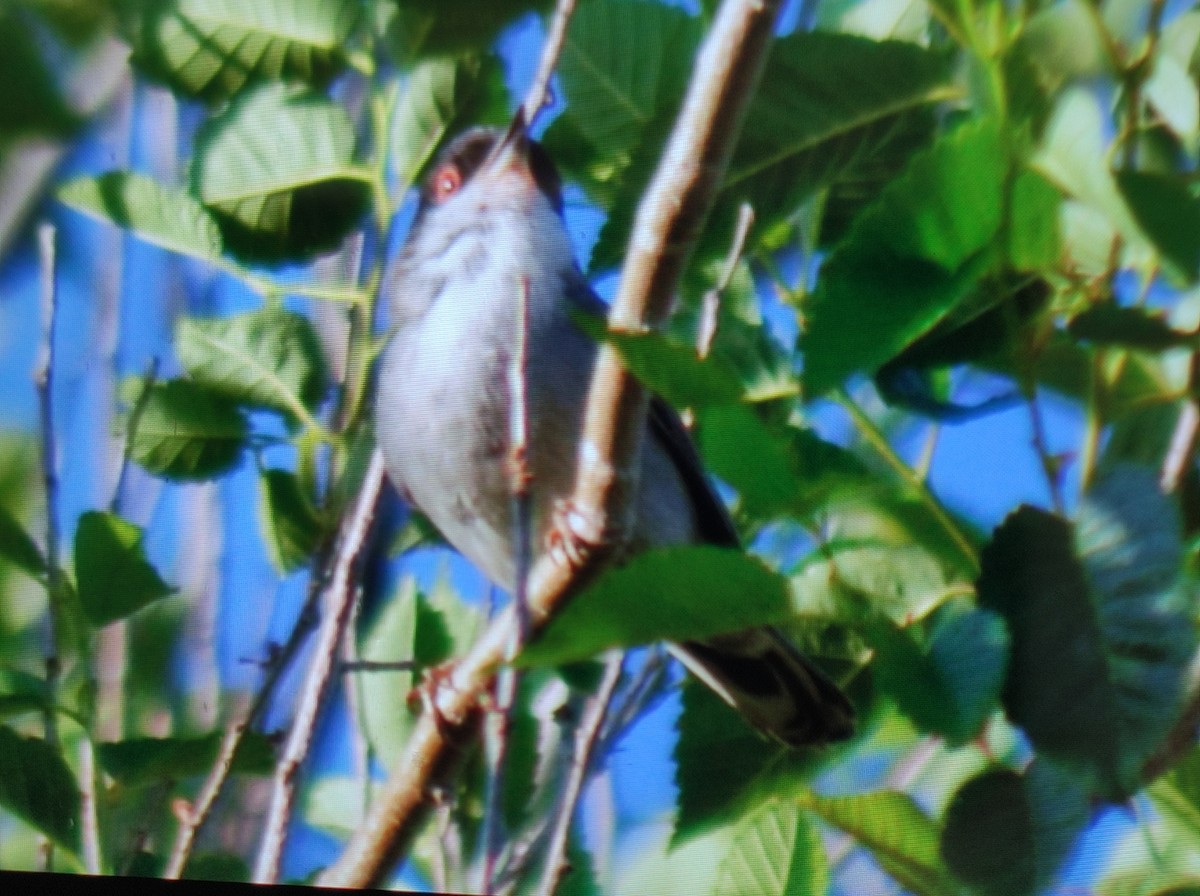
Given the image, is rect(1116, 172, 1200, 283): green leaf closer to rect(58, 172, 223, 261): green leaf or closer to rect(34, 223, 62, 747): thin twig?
rect(58, 172, 223, 261): green leaf

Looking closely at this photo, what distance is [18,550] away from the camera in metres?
0.94

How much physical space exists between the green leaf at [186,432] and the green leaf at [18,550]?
4.1 inches

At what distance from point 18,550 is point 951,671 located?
62 centimetres

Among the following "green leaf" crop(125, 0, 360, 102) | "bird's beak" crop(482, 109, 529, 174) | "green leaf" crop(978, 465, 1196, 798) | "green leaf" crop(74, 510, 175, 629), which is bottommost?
"green leaf" crop(74, 510, 175, 629)

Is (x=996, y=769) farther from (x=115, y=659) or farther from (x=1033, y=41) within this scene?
(x=115, y=659)

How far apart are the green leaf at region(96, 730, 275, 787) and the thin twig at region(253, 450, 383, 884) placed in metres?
0.02

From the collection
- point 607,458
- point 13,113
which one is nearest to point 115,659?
point 13,113

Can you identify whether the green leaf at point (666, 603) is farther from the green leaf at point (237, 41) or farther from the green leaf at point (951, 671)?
the green leaf at point (237, 41)

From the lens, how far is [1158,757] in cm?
68

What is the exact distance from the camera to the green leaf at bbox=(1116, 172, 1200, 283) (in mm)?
614

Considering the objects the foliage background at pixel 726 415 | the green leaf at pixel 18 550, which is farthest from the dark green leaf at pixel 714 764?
the green leaf at pixel 18 550

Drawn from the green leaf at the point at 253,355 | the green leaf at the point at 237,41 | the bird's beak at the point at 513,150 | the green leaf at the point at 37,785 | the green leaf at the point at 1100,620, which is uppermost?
the green leaf at the point at 237,41

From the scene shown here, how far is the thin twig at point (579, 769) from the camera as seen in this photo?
0.84 m

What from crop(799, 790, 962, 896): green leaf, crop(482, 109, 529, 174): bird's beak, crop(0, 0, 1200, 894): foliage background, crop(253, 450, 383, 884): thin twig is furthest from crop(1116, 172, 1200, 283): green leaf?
crop(253, 450, 383, 884): thin twig
